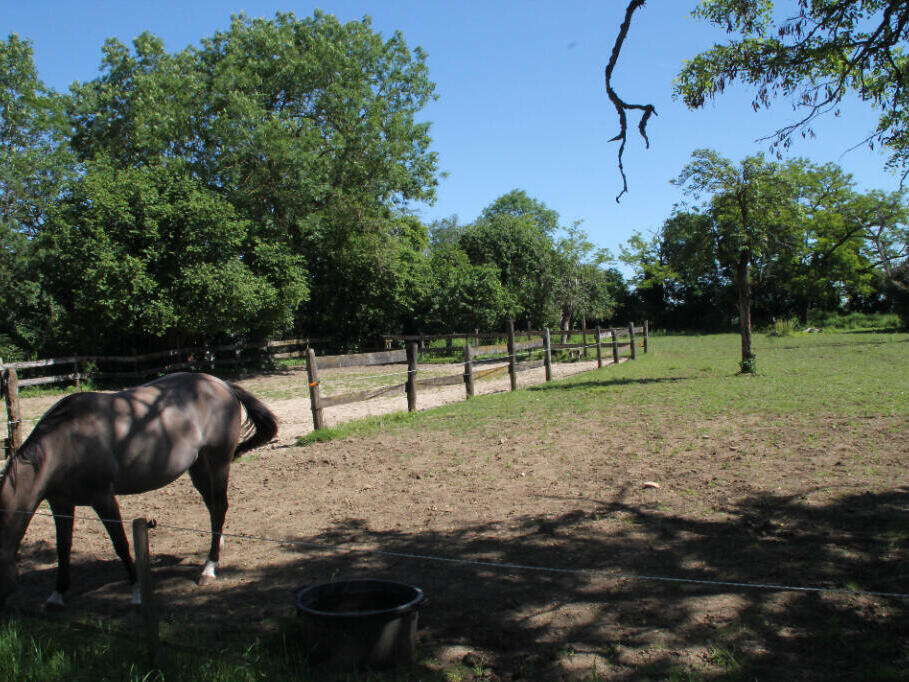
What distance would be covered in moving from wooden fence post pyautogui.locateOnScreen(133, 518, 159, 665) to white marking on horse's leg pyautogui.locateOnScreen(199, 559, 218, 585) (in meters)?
1.13

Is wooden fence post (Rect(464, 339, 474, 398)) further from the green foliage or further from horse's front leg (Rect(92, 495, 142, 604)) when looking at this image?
the green foliage

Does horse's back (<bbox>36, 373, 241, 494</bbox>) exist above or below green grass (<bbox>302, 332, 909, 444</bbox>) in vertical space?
above

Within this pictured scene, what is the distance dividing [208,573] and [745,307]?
1281cm

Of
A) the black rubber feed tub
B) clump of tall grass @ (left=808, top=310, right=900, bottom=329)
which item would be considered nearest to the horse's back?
the black rubber feed tub

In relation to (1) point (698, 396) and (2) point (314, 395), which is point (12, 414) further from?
(1) point (698, 396)

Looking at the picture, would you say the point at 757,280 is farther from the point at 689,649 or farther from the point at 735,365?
the point at 689,649

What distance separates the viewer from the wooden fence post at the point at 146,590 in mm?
2941

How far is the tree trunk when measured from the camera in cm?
1370

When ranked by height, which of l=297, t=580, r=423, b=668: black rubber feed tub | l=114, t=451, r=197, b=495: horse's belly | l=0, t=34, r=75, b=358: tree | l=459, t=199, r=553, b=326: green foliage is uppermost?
l=0, t=34, r=75, b=358: tree

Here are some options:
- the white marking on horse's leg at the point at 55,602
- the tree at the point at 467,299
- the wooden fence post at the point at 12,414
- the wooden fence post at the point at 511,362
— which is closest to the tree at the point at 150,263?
the tree at the point at 467,299

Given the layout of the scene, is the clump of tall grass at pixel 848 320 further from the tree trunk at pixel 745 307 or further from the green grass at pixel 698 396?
the tree trunk at pixel 745 307

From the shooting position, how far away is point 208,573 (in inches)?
167

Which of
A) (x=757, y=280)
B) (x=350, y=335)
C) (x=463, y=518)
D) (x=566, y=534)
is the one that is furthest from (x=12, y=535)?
(x=350, y=335)

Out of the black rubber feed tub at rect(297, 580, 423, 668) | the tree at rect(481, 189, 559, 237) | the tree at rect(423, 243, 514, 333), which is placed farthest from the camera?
the tree at rect(481, 189, 559, 237)
